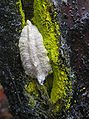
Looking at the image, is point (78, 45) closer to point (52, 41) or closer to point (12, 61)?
point (52, 41)

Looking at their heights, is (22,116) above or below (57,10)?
below

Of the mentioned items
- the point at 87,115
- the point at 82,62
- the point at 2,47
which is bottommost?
the point at 87,115

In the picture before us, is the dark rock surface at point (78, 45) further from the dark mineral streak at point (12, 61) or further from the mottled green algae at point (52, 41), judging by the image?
the dark mineral streak at point (12, 61)

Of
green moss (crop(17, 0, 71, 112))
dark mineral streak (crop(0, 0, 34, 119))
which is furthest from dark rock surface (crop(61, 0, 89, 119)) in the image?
dark mineral streak (crop(0, 0, 34, 119))

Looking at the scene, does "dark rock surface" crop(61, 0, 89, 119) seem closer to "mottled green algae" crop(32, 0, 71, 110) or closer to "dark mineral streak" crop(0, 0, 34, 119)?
"mottled green algae" crop(32, 0, 71, 110)

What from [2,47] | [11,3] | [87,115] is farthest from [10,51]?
[87,115]

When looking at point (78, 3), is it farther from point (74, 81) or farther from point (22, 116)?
point (22, 116)

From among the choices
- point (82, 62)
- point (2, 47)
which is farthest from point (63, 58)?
point (2, 47)
